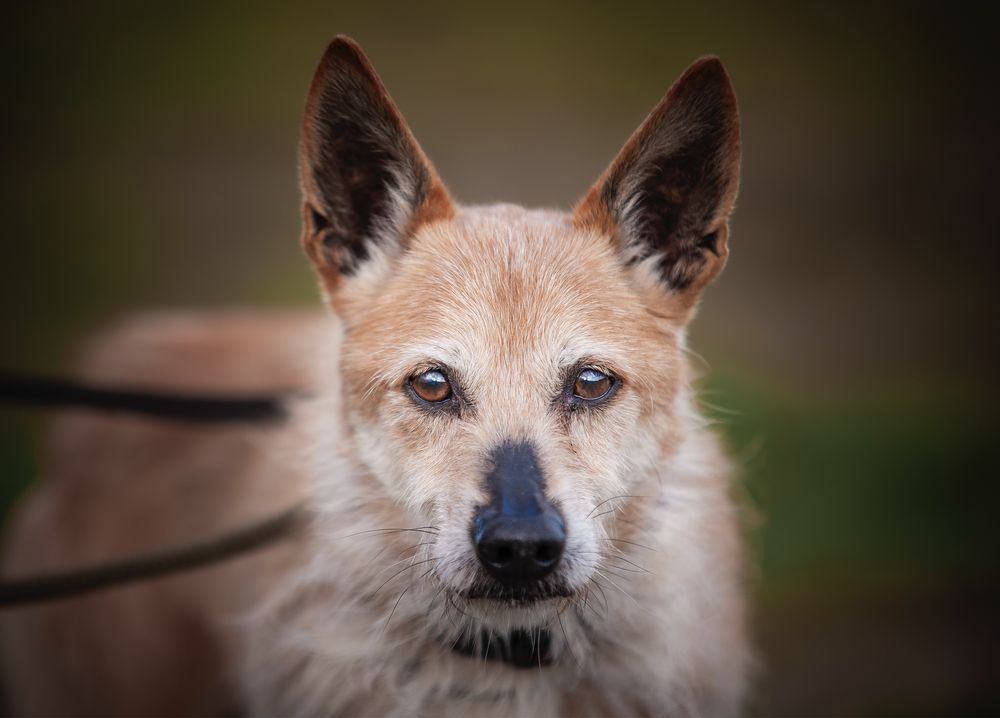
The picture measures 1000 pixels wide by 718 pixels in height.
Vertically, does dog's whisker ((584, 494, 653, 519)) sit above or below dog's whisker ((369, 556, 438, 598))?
above

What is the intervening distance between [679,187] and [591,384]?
0.70 meters

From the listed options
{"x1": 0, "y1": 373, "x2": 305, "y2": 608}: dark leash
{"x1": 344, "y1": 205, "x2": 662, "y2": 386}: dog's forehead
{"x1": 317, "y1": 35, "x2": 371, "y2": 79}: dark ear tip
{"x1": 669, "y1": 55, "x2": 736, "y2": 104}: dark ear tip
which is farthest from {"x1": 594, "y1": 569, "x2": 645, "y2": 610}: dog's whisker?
{"x1": 317, "y1": 35, "x2": 371, "y2": 79}: dark ear tip

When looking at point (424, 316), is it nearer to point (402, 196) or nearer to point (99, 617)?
point (402, 196)

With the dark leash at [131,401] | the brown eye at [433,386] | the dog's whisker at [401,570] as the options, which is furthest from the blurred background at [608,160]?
the brown eye at [433,386]

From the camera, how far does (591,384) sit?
2049 millimetres

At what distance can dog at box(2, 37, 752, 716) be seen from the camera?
1.92 metres

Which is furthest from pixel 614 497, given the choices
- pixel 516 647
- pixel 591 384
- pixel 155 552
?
pixel 155 552

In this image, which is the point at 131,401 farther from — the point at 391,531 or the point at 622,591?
the point at 622,591

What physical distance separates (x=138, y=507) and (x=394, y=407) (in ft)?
6.26

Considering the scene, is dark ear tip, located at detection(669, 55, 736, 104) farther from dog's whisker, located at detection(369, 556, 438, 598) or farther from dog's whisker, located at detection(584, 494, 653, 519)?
dog's whisker, located at detection(369, 556, 438, 598)

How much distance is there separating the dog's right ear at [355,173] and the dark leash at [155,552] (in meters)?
0.92

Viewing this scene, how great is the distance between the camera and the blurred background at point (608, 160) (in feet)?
22.6

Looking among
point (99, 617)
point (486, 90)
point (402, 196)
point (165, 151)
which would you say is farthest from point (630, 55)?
point (99, 617)

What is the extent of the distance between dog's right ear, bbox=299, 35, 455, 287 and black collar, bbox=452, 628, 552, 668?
3.90 feet
